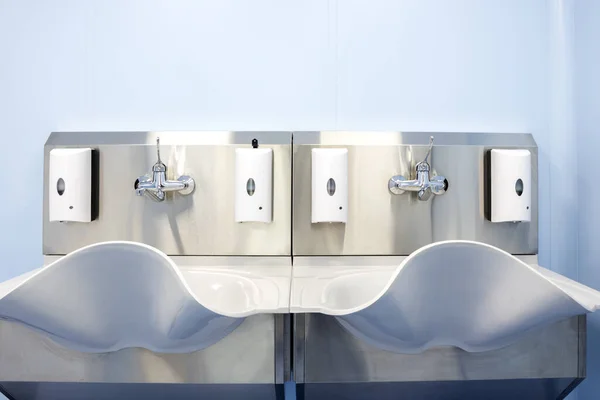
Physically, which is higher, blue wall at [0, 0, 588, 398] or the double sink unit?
blue wall at [0, 0, 588, 398]

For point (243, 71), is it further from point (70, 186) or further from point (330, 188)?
point (70, 186)

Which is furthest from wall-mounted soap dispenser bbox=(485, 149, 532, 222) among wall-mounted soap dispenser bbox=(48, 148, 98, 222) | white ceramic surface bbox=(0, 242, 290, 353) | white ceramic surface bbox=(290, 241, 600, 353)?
wall-mounted soap dispenser bbox=(48, 148, 98, 222)

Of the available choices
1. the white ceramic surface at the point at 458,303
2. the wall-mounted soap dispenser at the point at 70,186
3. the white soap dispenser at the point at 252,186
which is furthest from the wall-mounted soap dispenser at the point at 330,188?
the wall-mounted soap dispenser at the point at 70,186

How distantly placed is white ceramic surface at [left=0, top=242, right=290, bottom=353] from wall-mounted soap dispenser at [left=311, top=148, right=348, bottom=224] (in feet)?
1.05

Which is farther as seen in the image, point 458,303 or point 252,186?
point 252,186

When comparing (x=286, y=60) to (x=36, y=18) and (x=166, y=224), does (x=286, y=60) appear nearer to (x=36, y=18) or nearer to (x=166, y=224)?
(x=166, y=224)

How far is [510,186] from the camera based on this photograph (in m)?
1.02

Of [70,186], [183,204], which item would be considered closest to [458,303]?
[183,204]

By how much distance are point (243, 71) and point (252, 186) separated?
33 cm

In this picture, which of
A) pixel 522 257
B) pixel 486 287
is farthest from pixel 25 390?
pixel 522 257

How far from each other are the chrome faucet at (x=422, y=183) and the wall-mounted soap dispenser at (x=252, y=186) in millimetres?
313

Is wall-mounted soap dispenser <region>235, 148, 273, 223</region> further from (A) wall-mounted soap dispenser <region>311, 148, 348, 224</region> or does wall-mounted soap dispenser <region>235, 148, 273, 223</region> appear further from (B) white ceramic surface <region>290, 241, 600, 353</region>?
(B) white ceramic surface <region>290, 241, 600, 353</region>

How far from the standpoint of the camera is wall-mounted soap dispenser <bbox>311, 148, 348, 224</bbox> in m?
0.99

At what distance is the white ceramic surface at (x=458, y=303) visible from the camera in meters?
0.66
